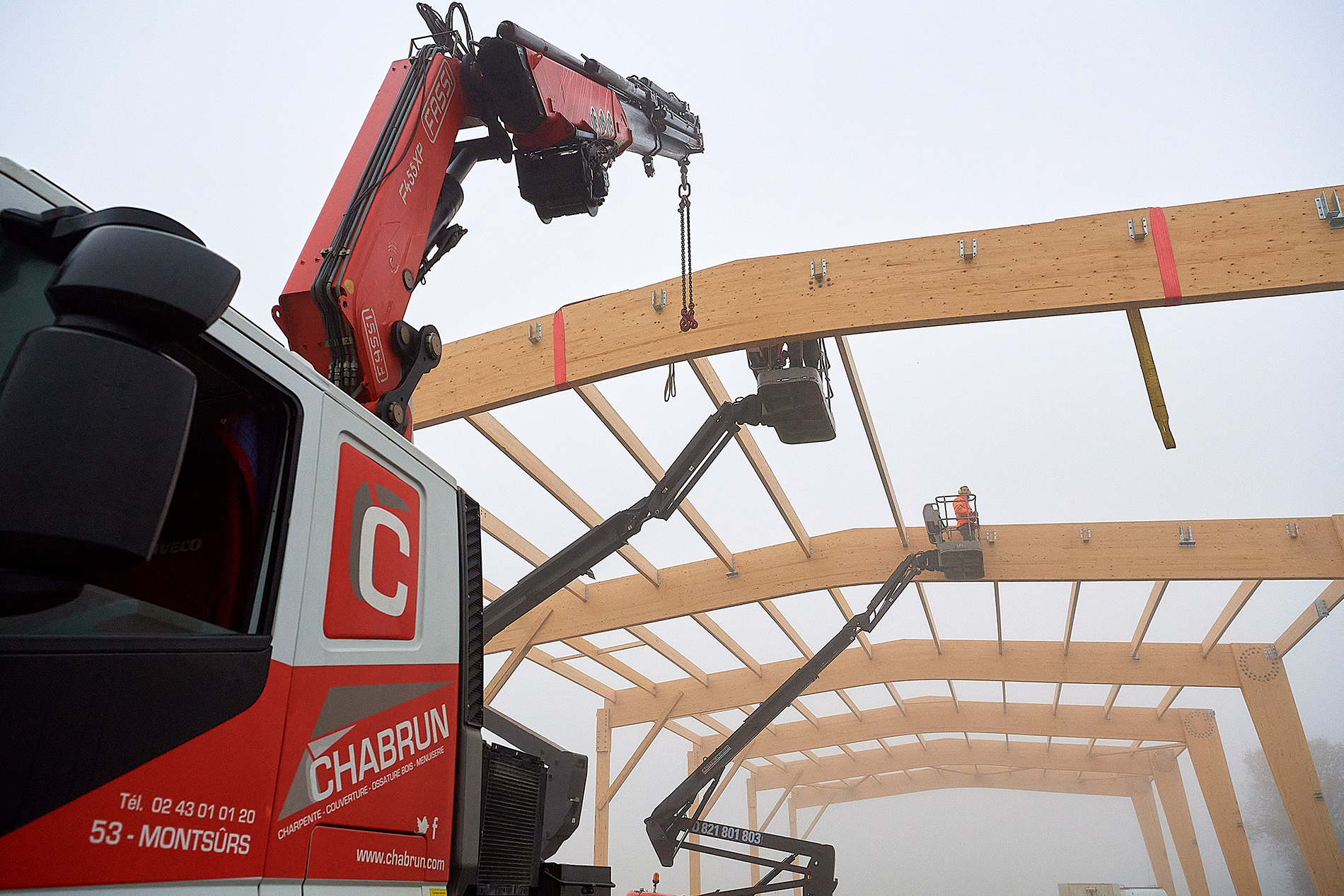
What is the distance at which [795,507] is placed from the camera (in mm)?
12945

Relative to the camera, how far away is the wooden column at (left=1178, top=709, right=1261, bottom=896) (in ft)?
57.4

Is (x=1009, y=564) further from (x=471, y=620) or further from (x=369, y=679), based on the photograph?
(x=369, y=679)

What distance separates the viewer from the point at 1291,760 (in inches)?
545

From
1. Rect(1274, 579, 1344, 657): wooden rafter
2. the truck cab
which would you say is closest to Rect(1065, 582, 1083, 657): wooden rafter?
Rect(1274, 579, 1344, 657): wooden rafter

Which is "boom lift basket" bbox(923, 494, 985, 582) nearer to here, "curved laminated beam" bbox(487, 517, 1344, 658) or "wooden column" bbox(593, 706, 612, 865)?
"curved laminated beam" bbox(487, 517, 1344, 658)

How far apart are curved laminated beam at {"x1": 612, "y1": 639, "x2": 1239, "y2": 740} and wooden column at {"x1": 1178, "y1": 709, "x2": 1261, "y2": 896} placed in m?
3.94

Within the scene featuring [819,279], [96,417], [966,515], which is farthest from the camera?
[966,515]

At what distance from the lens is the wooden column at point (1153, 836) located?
2742 cm

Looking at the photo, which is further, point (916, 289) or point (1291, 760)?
point (1291, 760)

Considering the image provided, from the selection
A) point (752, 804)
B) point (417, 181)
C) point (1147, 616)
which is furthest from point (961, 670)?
point (417, 181)

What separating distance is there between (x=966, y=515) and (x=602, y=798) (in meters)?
8.91

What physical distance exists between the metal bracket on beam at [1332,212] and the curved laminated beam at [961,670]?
37.6 ft

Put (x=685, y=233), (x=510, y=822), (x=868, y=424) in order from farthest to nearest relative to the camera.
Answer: (x=868, y=424)
(x=685, y=233)
(x=510, y=822)

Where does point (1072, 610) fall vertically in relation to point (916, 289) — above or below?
below
